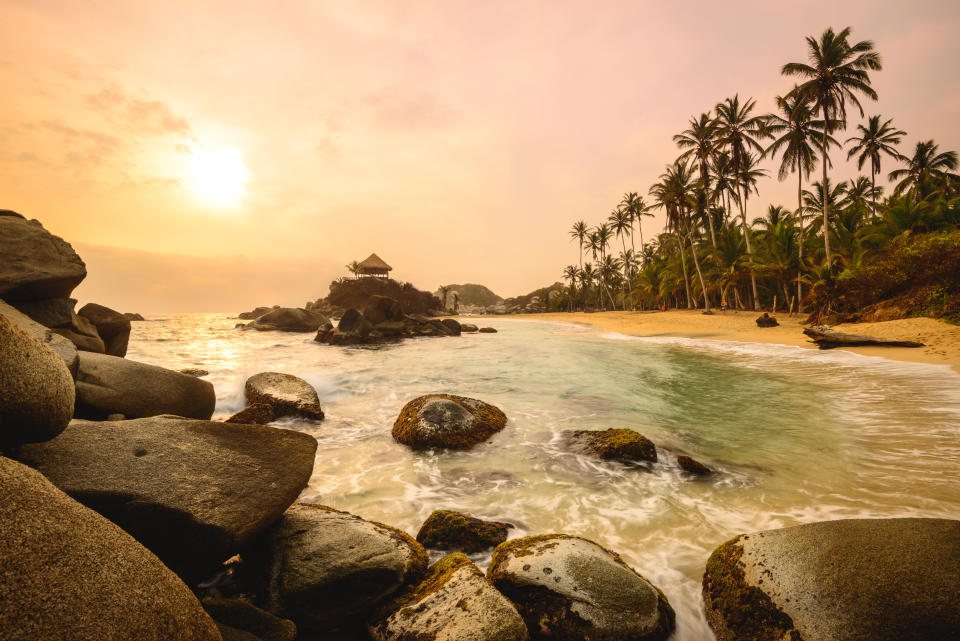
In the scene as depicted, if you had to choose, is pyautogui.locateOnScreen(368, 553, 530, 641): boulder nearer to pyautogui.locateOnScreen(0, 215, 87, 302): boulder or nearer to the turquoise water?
the turquoise water

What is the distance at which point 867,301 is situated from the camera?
65.5ft

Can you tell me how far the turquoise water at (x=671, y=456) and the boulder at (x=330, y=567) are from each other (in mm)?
1145

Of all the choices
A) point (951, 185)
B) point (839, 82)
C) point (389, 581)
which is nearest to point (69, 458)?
point (389, 581)

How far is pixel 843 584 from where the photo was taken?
2467mm

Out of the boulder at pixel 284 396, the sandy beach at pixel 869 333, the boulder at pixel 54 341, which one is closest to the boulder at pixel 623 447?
the boulder at pixel 284 396

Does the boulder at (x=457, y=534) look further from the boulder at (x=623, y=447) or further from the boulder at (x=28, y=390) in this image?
the boulder at (x=28, y=390)

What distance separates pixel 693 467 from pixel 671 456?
21.5 inches

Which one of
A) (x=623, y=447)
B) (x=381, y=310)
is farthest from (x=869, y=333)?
(x=381, y=310)

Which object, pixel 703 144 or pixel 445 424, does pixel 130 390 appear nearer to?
pixel 445 424

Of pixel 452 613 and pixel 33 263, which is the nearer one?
pixel 452 613

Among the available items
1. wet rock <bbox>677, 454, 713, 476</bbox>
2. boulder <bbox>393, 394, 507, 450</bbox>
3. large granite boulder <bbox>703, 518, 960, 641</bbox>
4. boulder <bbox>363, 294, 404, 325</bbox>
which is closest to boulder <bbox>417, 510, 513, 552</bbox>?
large granite boulder <bbox>703, 518, 960, 641</bbox>

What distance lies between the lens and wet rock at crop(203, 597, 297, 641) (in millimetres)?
2205

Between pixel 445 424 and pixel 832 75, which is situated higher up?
pixel 832 75

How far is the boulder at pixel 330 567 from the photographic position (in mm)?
2559
